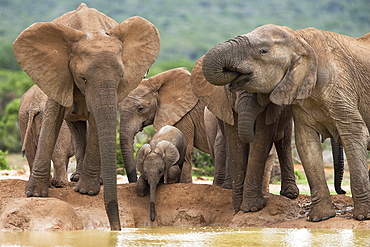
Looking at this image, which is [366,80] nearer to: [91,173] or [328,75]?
[328,75]

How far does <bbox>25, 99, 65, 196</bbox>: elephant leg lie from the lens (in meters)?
7.36

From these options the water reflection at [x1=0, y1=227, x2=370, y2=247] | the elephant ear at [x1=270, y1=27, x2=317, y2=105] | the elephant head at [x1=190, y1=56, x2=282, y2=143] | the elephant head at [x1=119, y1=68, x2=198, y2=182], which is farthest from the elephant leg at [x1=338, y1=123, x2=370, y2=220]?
the elephant head at [x1=119, y1=68, x2=198, y2=182]

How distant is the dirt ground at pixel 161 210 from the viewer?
6.64 metres

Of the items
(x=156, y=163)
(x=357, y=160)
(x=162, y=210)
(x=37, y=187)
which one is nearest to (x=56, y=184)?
(x=37, y=187)

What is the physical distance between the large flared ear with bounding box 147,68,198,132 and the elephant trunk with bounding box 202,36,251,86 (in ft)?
13.5

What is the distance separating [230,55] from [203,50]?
69791 mm

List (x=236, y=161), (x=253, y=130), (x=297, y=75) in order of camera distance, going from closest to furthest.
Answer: (x=297, y=75) → (x=253, y=130) → (x=236, y=161)

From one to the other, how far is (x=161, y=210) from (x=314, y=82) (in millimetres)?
2438

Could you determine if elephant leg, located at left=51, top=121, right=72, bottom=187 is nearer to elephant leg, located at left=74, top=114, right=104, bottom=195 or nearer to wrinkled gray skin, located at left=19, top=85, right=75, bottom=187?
wrinkled gray skin, located at left=19, top=85, right=75, bottom=187

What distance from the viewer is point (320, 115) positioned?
6.77 metres

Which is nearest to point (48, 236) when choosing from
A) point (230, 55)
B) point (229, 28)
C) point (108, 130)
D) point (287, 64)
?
point (108, 130)

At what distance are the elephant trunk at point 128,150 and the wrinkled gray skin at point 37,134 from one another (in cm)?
95

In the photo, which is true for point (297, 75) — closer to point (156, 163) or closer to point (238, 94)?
point (238, 94)

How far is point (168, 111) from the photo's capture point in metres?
10.5
